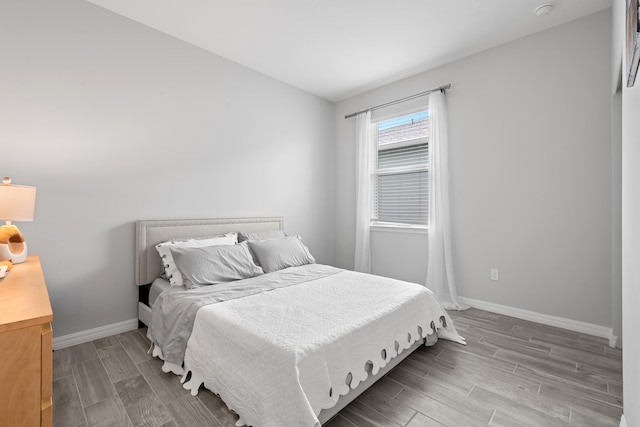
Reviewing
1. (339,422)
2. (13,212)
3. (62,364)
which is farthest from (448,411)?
(13,212)

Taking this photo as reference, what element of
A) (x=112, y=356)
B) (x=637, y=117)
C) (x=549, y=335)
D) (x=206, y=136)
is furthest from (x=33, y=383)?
(x=549, y=335)

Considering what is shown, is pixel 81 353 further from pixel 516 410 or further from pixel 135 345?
pixel 516 410

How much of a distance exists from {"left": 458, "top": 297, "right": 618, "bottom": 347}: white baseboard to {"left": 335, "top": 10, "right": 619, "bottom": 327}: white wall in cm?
4

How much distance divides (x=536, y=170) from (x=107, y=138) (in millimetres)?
3830

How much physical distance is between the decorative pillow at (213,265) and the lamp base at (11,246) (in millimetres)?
900

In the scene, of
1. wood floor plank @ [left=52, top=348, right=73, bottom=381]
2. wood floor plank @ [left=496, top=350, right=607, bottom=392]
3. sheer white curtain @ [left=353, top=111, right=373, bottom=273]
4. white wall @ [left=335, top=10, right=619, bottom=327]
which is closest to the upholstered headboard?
wood floor plank @ [left=52, top=348, right=73, bottom=381]

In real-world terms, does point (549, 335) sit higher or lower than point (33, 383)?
lower

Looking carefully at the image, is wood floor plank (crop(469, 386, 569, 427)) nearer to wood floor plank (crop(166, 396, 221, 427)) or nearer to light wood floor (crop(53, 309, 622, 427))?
light wood floor (crop(53, 309, 622, 427))

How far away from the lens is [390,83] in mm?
3871

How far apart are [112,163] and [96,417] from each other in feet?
6.13

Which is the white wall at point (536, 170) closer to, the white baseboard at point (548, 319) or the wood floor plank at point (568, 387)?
the white baseboard at point (548, 319)

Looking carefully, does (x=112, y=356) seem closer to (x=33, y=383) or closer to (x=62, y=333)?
(x=62, y=333)

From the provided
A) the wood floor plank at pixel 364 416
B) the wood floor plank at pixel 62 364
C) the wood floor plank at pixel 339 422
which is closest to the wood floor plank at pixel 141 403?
the wood floor plank at pixel 62 364

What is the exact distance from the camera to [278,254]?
117 inches
